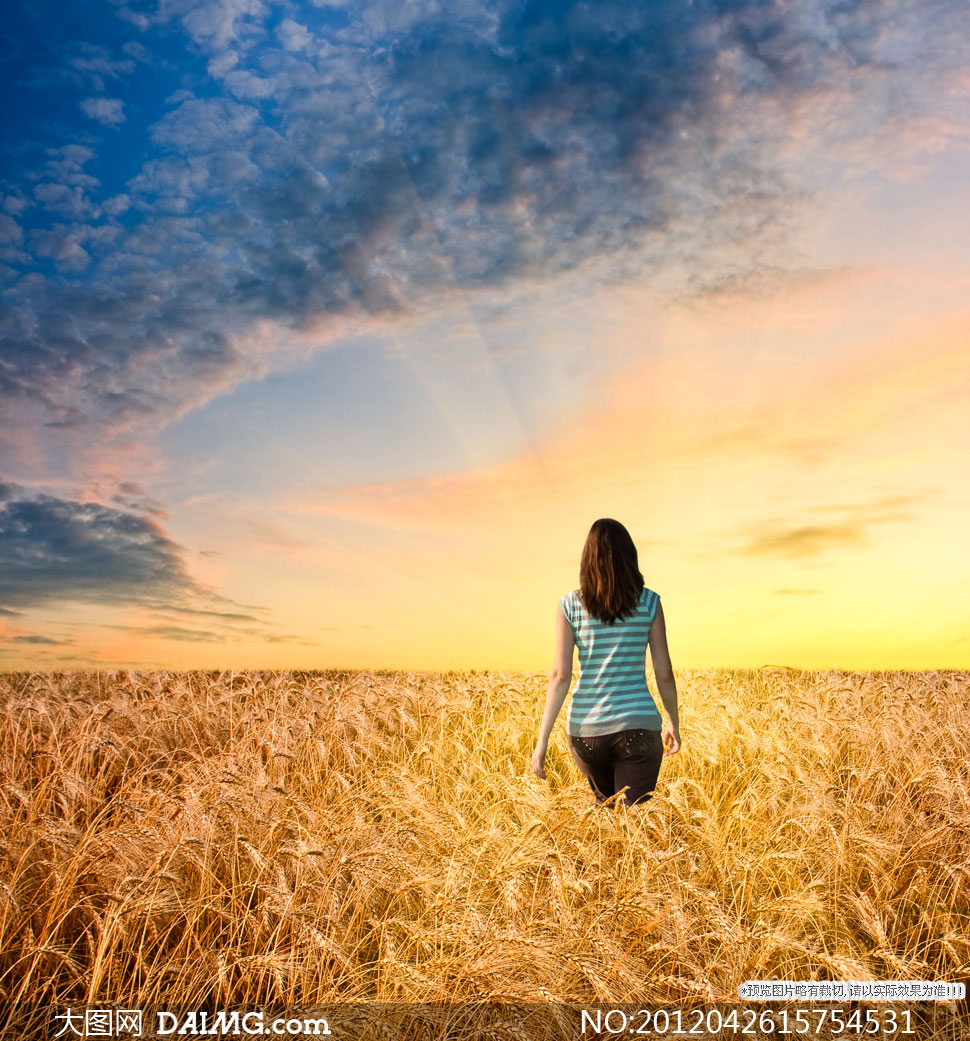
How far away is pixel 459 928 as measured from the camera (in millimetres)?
3264

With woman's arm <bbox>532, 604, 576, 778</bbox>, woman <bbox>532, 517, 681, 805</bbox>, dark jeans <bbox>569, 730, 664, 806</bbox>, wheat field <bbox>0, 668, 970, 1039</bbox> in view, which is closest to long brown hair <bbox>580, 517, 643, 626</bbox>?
woman <bbox>532, 517, 681, 805</bbox>

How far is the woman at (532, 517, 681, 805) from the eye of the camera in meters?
4.47

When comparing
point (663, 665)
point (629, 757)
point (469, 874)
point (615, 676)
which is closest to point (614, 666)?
point (615, 676)

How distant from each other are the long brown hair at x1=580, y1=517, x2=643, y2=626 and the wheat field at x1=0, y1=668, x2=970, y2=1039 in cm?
107

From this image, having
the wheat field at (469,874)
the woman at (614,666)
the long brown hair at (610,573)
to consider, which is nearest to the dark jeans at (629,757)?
the woman at (614,666)

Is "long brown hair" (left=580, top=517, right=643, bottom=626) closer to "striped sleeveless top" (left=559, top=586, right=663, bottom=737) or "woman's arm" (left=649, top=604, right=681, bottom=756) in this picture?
"striped sleeveless top" (left=559, top=586, right=663, bottom=737)

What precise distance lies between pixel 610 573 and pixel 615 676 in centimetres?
59

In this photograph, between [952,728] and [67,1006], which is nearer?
[67,1006]

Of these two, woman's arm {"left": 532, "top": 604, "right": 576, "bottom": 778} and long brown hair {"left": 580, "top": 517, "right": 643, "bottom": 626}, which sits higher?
long brown hair {"left": 580, "top": 517, "right": 643, "bottom": 626}

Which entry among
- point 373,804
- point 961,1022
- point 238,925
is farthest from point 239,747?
point 961,1022

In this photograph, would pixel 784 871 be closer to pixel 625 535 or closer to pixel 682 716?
pixel 625 535

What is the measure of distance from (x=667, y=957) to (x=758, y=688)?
8079mm

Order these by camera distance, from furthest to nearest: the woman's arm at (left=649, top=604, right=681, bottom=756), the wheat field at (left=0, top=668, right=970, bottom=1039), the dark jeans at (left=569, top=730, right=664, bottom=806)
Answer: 1. the woman's arm at (left=649, top=604, right=681, bottom=756)
2. the dark jeans at (left=569, top=730, right=664, bottom=806)
3. the wheat field at (left=0, top=668, right=970, bottom=1039)

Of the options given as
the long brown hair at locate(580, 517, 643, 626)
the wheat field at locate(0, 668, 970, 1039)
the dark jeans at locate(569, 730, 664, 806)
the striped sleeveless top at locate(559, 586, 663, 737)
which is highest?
the long brown hair at locate(580, 517, 643, 626)
